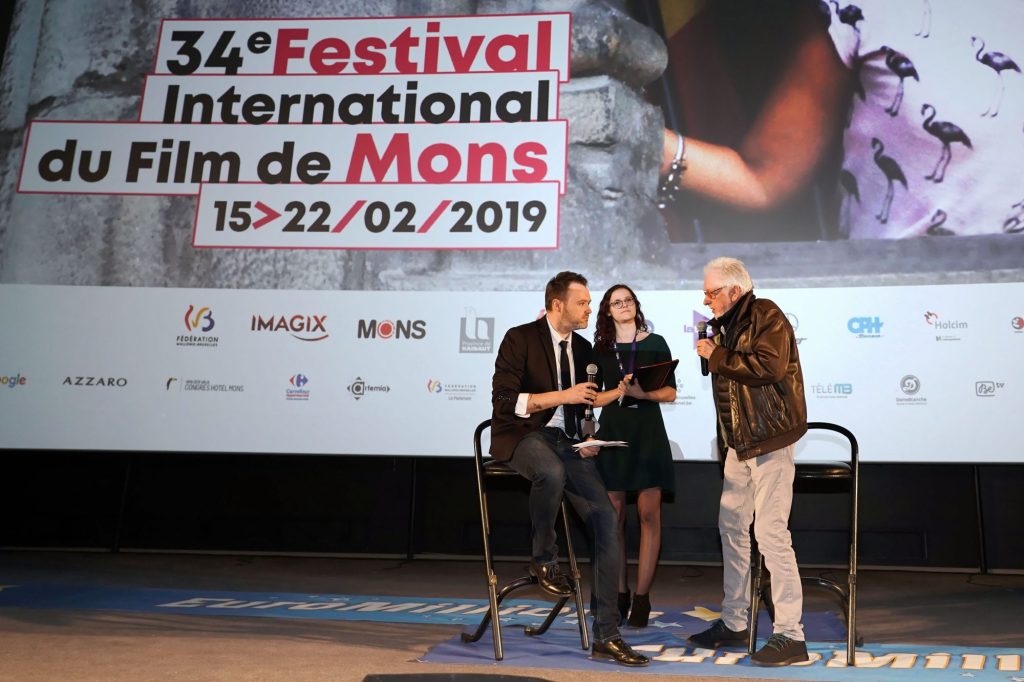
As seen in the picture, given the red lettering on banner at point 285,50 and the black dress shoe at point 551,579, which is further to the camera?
the red lettering on banner at point 285,50

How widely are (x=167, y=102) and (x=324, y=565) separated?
2912 mm

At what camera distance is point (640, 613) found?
3.33 m

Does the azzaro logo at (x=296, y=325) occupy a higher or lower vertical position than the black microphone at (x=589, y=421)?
higher

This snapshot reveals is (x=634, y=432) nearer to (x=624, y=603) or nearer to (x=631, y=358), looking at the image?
(x=631, y=358)

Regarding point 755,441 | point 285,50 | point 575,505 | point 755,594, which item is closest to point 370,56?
point 285,50

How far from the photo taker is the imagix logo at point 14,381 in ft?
15.6

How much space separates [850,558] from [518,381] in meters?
1.25

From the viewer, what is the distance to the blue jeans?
2.71m

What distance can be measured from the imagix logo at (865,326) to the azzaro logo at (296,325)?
2.80 metres

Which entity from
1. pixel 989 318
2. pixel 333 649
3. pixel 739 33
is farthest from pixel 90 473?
pixel 989 318

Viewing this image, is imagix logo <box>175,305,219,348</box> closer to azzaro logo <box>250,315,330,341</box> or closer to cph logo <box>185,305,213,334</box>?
cph logo <box>185,305,213,334</box>

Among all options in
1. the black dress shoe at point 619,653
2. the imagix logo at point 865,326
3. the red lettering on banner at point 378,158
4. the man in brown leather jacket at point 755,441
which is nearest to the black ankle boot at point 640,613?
the man in brown leather jacket at point 755,441

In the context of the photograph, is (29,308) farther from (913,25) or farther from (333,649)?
(913,25)

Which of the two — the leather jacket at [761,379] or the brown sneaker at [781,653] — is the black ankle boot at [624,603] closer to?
the brown sneaker at [781,653]
